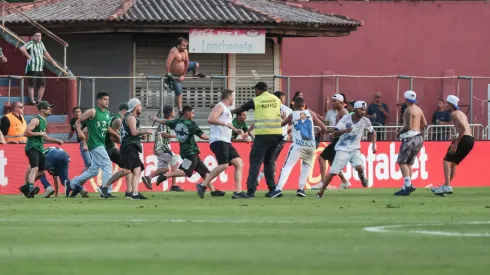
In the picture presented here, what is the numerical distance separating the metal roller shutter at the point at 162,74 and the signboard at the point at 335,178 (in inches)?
109

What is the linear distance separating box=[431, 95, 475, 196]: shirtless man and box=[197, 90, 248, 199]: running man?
358 cm

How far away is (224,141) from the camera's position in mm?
23406

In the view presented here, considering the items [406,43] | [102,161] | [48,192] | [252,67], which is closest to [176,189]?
[48,192]

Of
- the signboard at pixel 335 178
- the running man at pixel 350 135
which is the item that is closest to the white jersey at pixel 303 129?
the running man at pixel 350 135

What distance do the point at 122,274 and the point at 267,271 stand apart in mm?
979

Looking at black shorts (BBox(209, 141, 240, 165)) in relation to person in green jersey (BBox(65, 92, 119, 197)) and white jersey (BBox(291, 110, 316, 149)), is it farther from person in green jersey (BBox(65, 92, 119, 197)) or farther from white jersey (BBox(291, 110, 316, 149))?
person in green jersey (BBox(65, 92, 119, 197))

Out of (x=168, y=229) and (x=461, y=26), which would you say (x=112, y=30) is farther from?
(x=168, y=229)

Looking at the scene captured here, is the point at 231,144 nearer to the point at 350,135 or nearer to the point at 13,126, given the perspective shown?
the point at 350,135

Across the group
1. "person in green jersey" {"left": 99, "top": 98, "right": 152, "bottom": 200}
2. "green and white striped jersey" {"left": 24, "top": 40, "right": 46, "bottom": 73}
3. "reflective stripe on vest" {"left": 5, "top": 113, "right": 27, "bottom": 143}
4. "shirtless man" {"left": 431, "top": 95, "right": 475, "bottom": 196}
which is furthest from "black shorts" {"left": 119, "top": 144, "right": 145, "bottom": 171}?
"green and white striped jersey" {"left": 24, "top": 40, "right": 46, "bottom": 73}

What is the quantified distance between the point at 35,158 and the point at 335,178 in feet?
28.8

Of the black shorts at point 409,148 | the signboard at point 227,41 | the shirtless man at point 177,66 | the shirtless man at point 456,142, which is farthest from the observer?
the signboard at point 227,41

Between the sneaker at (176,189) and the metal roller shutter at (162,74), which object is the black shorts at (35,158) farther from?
the metal roller shutter at (162,74)

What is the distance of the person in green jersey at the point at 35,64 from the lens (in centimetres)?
3086

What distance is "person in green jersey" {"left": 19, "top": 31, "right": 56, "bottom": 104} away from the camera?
1215 inches
